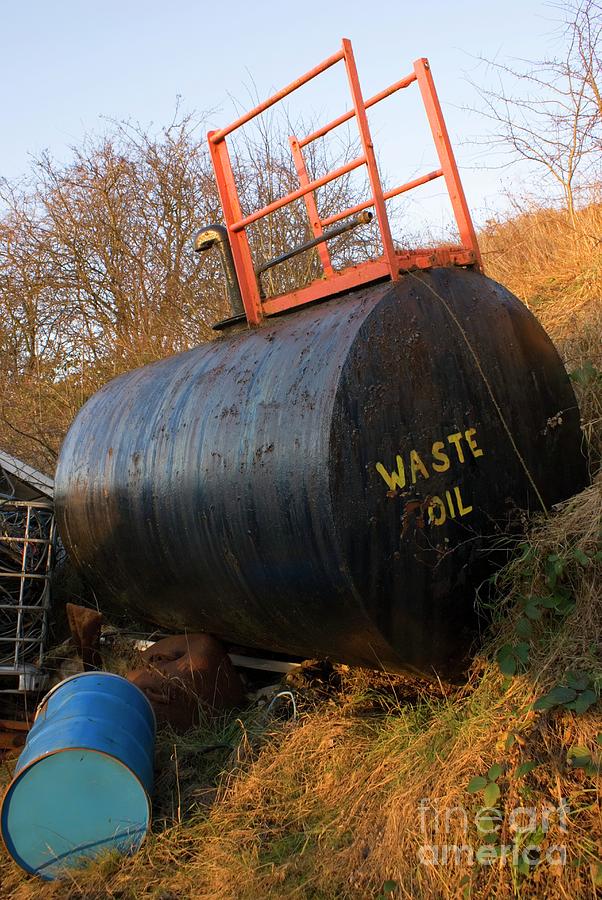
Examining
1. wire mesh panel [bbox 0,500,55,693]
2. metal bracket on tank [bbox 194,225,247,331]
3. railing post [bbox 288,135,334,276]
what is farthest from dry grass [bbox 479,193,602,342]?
wire mesh panel [bbox 0,500,55,693]

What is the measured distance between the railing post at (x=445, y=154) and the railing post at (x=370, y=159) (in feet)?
1.72

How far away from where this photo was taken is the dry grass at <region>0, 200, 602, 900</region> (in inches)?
110

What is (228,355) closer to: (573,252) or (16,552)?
(16,552)

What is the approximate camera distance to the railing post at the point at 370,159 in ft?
11.8

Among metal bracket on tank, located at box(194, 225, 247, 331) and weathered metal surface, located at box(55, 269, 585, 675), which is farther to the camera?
metal bracket on tank, located at box(194, 225, 247, 331)

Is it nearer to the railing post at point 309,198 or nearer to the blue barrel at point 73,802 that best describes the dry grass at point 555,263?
the railing post at point 309,198

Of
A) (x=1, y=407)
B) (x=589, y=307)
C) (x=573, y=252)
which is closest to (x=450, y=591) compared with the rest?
(x=589, y=307)

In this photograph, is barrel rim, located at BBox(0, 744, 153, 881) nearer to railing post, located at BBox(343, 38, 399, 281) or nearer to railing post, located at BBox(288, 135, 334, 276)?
railing post, located at BBox(343, 38, 399, 281)

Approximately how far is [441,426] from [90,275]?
11060 millimetres

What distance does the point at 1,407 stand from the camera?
1160 cm

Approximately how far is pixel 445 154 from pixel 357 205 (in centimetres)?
51

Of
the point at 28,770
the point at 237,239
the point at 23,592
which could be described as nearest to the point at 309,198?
the point at 237,239

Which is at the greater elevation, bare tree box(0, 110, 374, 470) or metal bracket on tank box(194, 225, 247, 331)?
bare tree box(0, 110, 374, 470)

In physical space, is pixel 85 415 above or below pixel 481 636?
above
